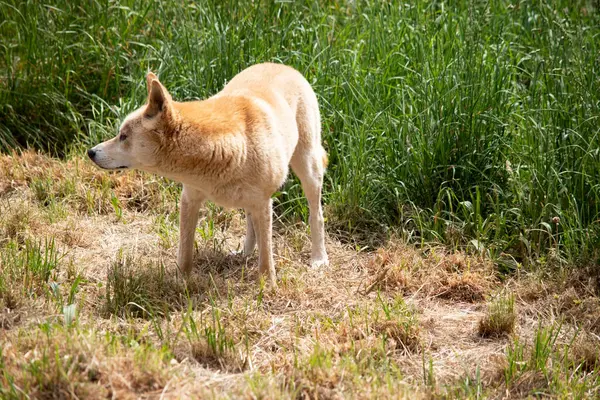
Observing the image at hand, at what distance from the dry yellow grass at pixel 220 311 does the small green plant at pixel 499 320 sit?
0.24 feet

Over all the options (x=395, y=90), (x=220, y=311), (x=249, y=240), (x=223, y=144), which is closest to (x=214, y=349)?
(x=220, y=311)

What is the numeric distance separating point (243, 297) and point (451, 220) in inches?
68.0

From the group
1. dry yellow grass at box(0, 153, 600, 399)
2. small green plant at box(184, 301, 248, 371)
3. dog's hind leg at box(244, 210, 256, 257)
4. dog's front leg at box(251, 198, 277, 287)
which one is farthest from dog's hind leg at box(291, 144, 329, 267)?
small green plant at box(184, 301, 248, 371)

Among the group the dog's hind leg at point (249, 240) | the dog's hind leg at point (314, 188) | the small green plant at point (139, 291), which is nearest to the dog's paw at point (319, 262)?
the dog's hind leg at point (314, 188)

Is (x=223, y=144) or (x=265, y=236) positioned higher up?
(x=223, y=144)

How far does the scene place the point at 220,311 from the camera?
15.9ft

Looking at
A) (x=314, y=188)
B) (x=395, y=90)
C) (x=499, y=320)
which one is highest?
(x=395, y=90)

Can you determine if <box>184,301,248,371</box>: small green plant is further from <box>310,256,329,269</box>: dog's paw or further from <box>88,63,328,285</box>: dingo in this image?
<box>310,256,329,269</box>: dog's paw

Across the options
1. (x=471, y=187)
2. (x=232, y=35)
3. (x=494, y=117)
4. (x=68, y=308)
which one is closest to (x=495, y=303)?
(x=471, y=187)

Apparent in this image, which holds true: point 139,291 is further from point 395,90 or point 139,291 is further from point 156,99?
point 395,90

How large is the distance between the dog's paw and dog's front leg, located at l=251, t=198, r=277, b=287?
1.79 feet

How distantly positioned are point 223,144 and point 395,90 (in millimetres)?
2302

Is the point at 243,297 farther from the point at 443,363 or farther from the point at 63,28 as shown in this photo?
the point at 63,28

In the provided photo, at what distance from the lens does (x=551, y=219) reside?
564 centimetres
